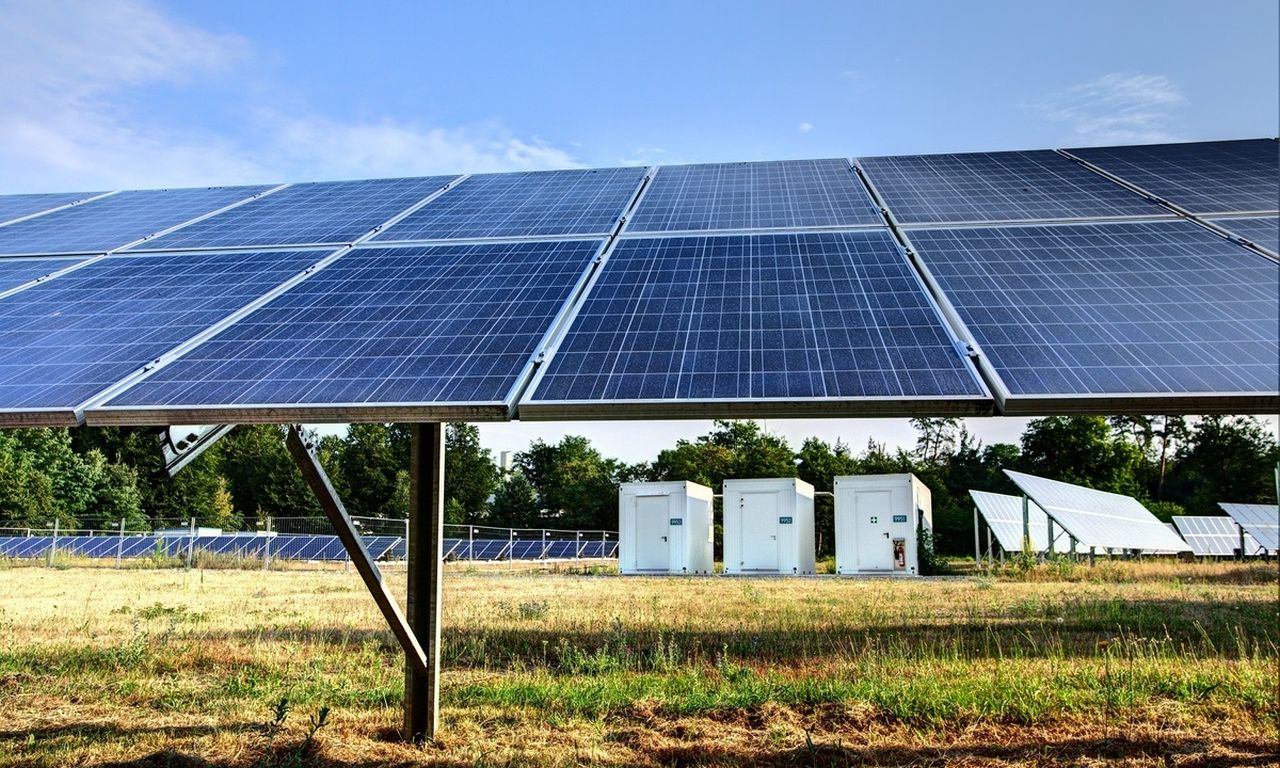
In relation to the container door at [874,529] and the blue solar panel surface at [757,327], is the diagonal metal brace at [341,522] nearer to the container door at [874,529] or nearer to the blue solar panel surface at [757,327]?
the blue solar panel surface at [757,327]

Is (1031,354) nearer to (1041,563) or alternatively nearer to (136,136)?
(136,136)

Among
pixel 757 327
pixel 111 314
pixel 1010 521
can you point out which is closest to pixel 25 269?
pixel 111 314

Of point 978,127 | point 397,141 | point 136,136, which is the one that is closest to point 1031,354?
point 978,127

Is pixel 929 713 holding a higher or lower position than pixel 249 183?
lower

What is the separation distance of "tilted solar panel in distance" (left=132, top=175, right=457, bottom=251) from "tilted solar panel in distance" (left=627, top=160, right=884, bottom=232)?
3319 mm

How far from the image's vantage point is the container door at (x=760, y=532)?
2856 centimetres

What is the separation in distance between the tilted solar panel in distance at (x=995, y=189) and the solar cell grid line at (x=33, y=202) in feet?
38.2

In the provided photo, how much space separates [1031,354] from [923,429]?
74.1 meters

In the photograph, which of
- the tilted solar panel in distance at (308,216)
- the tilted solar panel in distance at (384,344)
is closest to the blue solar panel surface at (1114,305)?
the tilted solar panel in distance at (384,344)

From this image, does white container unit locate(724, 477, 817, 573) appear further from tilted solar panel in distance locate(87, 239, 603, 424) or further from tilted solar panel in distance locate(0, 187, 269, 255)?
tilted solar panel in distance locate(87, 239, 603, 424)

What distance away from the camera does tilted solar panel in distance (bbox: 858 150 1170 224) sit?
30.3ft

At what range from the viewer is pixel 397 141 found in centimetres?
1582

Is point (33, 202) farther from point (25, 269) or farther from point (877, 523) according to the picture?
point (877, 523)

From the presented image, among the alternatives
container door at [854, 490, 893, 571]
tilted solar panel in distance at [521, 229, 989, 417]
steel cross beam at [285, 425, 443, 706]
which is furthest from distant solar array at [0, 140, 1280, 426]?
container door at [854, 490, 893, 571]
